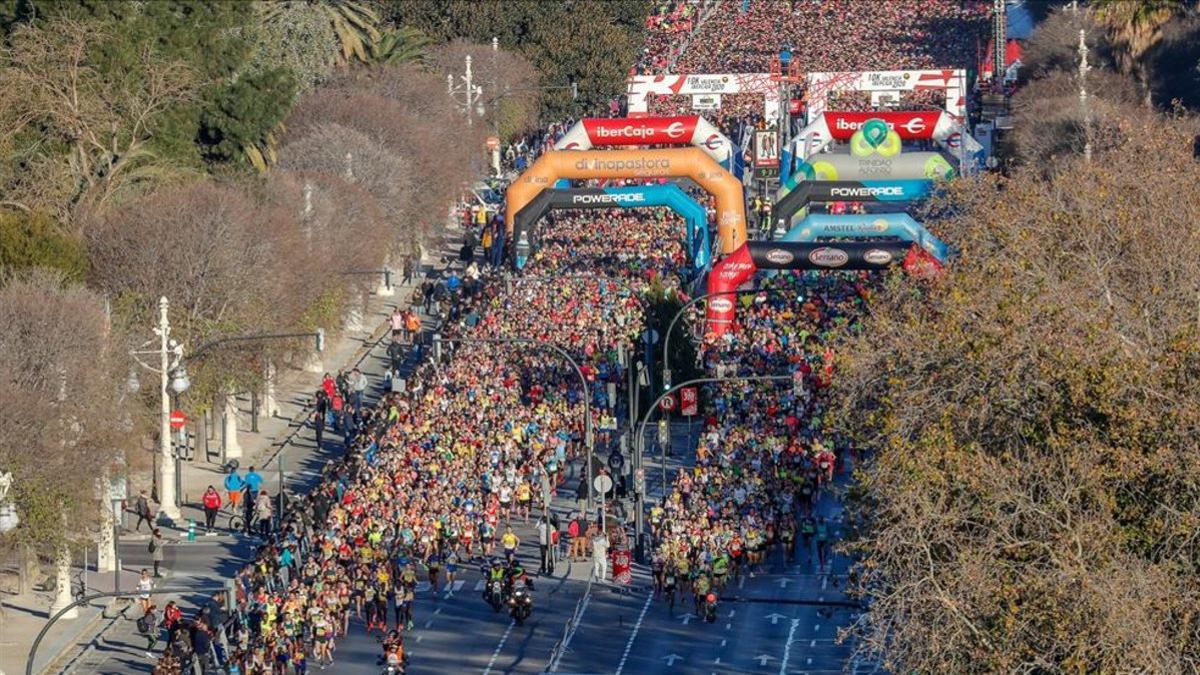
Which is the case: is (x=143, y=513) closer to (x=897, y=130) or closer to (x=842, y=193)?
(x=842, y=193)

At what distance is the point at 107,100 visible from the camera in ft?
318

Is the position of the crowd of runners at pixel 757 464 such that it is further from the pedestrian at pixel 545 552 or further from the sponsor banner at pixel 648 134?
the sponsor banner at pixel 648 134

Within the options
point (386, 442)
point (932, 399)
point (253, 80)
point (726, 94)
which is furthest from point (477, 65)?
point (932, 399)

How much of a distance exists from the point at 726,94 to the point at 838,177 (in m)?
26.9

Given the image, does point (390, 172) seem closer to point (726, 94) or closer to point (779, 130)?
point (779, 130)

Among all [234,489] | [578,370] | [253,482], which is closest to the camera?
[578,370]

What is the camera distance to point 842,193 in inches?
3991

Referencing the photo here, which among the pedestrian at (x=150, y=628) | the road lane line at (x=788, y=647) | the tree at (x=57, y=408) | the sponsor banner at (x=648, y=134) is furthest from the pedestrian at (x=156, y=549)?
the sponsor banner at (x=648, y=134)

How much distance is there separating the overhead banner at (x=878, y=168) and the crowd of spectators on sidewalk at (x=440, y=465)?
19.6 ft

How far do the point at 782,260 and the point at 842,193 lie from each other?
36.7 feet

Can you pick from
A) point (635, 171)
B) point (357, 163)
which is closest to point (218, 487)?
point (635, 171)

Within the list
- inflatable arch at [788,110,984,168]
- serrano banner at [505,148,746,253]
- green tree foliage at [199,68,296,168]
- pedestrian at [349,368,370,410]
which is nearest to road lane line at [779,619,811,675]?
pedestrian at [349,368,370,410]

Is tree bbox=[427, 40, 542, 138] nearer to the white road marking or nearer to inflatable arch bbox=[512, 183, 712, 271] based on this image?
inflatable arch bbox=[512, 183, 712, 271]

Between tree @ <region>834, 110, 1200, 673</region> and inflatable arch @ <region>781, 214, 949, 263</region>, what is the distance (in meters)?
31.9
